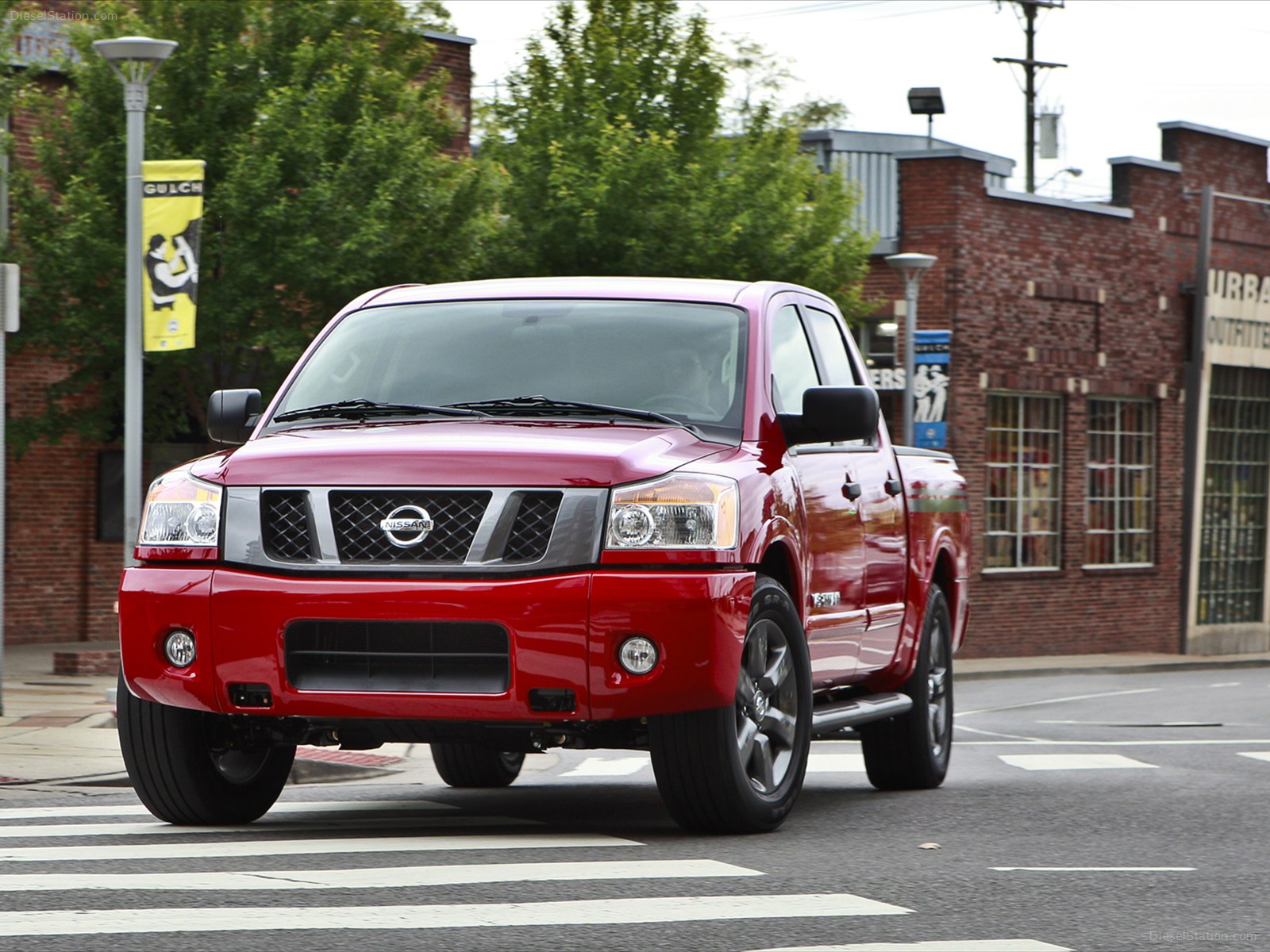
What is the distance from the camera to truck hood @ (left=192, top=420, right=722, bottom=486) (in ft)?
22.8

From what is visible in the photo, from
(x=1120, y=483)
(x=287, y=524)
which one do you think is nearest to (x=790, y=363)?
(x=287, y=524)

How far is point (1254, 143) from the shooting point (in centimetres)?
3806

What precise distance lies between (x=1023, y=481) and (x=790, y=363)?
→ 25.0 meters

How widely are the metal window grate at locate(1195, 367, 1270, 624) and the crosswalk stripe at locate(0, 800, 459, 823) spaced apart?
2964cm

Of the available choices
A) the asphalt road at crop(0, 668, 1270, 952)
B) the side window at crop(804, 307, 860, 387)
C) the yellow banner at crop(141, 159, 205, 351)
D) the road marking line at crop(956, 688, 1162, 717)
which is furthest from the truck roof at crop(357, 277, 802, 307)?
the road marking line at crop(956, 688, 1162, 717)

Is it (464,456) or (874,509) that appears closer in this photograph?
(464,456)

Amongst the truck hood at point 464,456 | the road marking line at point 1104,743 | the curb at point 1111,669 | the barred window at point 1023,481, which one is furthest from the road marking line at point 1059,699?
the truck hood at point 464,456

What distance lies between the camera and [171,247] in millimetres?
16406

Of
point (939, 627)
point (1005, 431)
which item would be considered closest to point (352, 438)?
point (939, 627)

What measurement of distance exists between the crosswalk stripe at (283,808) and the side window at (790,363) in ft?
7.23

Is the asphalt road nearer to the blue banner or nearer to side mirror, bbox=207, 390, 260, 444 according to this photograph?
side mirror, bbox=207, 390, 260, 444

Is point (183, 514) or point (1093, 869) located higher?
point (183, 514)

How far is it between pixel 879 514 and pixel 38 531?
16.4 metres

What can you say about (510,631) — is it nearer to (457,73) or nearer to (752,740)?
(752,740)
